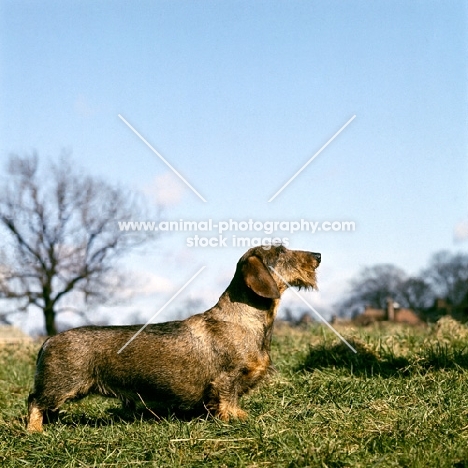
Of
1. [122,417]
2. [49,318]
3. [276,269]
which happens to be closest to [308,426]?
[276,269]

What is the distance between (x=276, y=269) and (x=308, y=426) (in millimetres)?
1970

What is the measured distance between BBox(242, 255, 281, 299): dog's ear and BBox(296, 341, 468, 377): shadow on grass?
1.85 metres

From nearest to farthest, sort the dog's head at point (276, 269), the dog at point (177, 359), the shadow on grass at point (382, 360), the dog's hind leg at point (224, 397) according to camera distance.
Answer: the dog's hind leg at point (224, 397) → the dog at point (177, 359) → the dog's head at point (276, 269) → the shadow on grass at point (382, 360)

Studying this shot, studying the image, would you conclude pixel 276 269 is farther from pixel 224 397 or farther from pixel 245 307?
pixel 224 397

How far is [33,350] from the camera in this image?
13102 mm

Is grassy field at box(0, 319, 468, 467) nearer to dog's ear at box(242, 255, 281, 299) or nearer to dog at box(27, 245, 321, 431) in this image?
dog at box(27, 245, 321, 431)

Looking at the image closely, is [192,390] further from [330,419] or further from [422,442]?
[422,442]

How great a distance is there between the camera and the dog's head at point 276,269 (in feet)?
23.0

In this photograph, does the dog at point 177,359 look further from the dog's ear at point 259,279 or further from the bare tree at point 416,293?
the bare tree at point 416,293

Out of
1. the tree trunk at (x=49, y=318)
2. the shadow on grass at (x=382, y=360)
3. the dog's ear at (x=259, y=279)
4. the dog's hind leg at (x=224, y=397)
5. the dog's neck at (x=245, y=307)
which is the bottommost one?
the dog's hind leg at (x=224, y=397)

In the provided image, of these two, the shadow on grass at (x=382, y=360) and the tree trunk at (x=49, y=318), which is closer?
the shadow on grass at (x=382, y=360)

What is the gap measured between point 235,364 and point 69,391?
5.55ft

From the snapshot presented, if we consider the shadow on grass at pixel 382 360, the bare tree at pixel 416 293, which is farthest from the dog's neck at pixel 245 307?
the bare tree at pixel 416 293

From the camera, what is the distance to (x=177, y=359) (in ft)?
22.8
